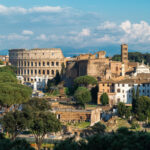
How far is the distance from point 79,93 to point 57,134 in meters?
22.1

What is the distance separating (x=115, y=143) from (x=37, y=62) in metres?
96.7

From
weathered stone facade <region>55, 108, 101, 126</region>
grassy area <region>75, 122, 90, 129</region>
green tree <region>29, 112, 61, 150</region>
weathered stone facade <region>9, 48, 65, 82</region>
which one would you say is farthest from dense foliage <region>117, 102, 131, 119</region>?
weathered stone facade <region>9, 48, 65, 82</region>

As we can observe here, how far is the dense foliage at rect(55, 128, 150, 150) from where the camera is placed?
95.3 ft

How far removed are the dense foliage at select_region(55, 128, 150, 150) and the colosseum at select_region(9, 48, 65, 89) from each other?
288 feet

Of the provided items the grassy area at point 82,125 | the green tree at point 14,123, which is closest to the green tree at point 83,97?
the grassy area at point 82,125

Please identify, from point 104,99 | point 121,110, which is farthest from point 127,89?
point 121,110

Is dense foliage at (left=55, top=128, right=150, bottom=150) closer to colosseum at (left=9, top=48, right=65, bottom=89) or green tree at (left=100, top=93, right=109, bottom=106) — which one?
green tree at (left=100, top=93, right=109, bottom=106)

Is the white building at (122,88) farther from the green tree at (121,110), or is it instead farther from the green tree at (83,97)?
the green tree at (121,110)

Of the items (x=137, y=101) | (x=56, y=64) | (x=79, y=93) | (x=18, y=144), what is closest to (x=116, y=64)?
(x=79, y=93)

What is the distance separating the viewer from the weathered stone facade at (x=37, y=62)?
122 meters

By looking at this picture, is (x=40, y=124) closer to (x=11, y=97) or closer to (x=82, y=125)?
(x=11, y=97)

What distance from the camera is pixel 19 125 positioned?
44344 millimetres

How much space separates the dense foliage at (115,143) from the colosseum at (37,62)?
288 feet

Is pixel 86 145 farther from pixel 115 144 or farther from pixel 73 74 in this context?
pixel 73 74
